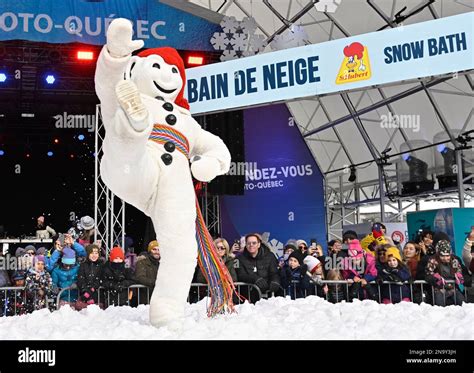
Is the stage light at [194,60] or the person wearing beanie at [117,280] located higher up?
the stage light at [194,60]

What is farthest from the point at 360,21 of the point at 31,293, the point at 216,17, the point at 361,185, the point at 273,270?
the point at 31,293

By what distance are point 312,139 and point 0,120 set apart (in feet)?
20.1

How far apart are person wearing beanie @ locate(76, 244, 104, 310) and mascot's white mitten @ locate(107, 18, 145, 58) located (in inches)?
97.2

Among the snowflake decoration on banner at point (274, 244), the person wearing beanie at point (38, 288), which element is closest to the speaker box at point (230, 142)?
the snowflake decoration on banner at point (274, 244)

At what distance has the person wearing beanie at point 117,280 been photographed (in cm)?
411

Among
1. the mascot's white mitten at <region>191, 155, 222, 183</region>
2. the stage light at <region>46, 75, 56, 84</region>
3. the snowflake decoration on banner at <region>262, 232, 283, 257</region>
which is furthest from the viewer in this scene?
the snowflake decoration on banner at <region>262, 232, 283, 257</region>

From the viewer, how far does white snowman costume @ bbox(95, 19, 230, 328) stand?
203 cm

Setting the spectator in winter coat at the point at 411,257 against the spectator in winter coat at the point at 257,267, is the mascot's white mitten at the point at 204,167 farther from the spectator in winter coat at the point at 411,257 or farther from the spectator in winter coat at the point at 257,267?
the spectator in winter coat at the point at 411,257

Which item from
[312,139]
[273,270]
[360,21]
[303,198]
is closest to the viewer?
[273,270]

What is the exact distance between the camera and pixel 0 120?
1038 cm

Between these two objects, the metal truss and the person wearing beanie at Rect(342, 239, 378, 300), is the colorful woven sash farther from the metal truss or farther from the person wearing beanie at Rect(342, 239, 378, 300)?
the metal truss

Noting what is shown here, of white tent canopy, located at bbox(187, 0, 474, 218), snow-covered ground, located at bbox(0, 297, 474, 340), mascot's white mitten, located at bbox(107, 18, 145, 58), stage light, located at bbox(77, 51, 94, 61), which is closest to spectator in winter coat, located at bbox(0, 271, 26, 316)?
snow-covered ground, located at bbox(0, 297, 474, 340)

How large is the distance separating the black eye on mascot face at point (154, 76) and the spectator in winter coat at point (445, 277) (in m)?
2.75
